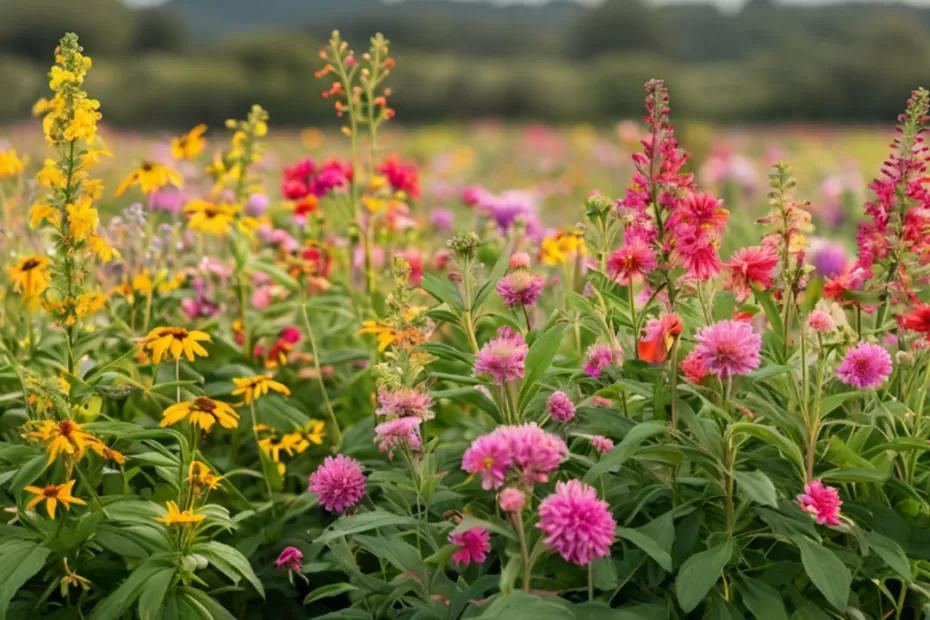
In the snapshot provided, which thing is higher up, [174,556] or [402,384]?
[402,384]

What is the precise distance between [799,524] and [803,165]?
8.83 m

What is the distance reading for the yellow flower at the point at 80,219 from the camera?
71.7 inches

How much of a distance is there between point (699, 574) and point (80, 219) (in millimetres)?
1096

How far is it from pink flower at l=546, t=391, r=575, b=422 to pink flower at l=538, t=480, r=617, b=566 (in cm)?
32

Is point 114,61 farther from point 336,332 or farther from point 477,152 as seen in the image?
point 336,332

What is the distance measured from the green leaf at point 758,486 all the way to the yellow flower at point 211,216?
139 centimetres

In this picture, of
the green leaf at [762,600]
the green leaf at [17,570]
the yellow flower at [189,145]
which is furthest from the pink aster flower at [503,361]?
the yellow flower at [189,145]

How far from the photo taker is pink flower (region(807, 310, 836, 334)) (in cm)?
154

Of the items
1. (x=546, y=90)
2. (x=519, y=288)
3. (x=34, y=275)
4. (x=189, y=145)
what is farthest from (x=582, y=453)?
(x=546, y=90)

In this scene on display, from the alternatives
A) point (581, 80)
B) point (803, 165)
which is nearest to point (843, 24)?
point (581, 80)

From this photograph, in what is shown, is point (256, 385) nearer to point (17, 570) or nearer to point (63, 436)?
point (63, 436)

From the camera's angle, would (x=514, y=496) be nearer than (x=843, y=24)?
Yes

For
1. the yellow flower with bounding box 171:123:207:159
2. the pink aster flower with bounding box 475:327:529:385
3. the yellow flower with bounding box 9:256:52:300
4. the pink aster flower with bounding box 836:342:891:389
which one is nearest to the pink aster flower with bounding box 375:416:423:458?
the pink aster flower with bounding box 475:327:529:385

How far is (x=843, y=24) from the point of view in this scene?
34.6m
